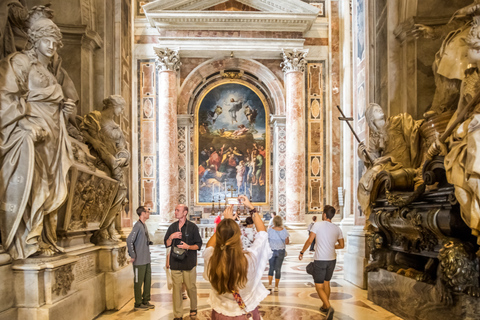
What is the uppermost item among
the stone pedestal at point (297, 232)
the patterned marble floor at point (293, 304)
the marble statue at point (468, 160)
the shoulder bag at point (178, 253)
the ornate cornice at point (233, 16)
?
the ornate cornice at point (233, 16)

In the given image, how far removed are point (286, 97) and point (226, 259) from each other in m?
17.4

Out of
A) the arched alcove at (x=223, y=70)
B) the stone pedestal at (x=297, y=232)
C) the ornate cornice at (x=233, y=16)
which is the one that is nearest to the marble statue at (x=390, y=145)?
the stone pedestal at (x=297, y=232)

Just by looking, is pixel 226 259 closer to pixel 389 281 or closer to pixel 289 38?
pixel 389 281

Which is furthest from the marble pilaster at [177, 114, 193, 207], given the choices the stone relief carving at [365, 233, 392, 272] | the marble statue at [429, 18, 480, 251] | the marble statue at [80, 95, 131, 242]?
the marble statue at [429, 18, 480, 251]

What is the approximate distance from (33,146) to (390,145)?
17.8 ft

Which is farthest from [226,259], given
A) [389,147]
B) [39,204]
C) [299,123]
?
[299,123]

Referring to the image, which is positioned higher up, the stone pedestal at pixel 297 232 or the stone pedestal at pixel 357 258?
the stone pedestal at pixel 357 258

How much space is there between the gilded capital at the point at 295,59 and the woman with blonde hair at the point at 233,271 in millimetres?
16991

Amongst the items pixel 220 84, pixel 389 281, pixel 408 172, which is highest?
pixel 220 84

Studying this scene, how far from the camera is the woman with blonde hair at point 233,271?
3291 millimetres

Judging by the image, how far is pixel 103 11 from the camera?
26.8 feet

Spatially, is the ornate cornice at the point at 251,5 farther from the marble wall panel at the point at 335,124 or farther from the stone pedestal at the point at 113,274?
the stone pedestal at the point at 113,274

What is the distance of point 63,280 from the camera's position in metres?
5.27

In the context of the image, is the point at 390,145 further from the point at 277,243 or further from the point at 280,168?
the point at 280,168
